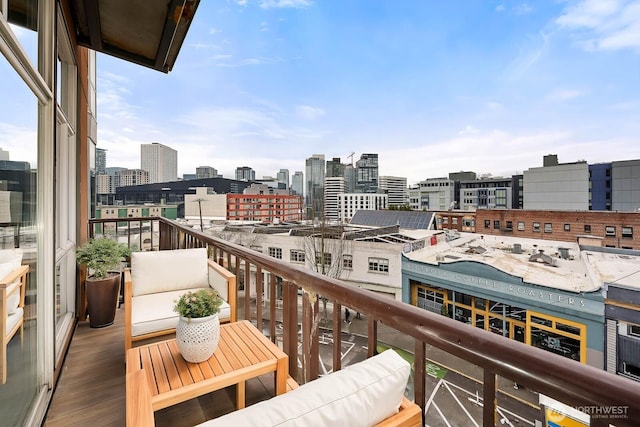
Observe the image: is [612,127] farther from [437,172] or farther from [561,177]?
[437,172]

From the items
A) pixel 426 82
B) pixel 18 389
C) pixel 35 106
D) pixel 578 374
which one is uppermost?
pixel 426 82

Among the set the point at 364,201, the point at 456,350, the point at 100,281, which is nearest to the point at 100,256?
the point at 100,281

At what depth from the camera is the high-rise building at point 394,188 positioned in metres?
49.7

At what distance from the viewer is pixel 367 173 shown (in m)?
49.1

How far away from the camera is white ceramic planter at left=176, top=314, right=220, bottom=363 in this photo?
1477 mm

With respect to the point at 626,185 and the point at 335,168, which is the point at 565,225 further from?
the point at 335,168

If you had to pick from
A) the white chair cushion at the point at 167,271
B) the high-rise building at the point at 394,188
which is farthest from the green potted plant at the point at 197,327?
the high-rise building at the point at 394,188

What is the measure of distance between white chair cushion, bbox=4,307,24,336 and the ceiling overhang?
6.72ft

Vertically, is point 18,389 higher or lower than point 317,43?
lower

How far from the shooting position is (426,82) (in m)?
17.1

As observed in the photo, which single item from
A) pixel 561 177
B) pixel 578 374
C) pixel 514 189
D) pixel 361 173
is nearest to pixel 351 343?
pixel 578 374

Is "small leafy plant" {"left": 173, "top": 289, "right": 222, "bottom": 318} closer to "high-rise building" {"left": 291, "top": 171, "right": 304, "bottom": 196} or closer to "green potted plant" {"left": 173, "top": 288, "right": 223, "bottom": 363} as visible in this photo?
"green potted plant" {"left": 173, "top": 288, "right": 223, "bottom": 363}

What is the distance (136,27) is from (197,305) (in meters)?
2.46

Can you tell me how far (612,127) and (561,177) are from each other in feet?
34.5
